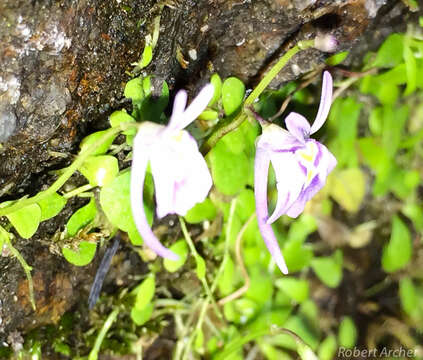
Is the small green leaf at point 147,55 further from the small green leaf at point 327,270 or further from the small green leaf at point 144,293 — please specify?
the small green leaf at point 327,270

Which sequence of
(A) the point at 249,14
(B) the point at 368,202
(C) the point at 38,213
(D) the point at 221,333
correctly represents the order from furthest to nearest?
(B) the point at 368,202 < (D) the point at 221,333 < (A) the point at 249,14 < (C) the point at 38,213

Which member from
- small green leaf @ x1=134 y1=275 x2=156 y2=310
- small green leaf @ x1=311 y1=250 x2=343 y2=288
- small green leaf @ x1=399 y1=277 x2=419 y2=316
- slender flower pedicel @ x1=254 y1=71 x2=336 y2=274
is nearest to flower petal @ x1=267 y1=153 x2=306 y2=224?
slender flower pedicel @ x1=254 y1=71 x2=336 y2=274

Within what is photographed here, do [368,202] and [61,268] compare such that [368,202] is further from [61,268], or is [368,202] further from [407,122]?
[61,268]

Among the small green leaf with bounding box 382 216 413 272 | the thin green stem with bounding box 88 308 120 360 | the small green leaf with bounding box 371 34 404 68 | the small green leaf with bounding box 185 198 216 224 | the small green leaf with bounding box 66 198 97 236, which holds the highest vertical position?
the small green leaf with bounding box 66 198 97 236

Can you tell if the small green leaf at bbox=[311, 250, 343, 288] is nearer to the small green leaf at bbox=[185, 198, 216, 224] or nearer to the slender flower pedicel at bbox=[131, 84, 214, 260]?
the small green leaf at bbox=[185, 198, 216, 224]

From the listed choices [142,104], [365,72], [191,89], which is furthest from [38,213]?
[365,72]

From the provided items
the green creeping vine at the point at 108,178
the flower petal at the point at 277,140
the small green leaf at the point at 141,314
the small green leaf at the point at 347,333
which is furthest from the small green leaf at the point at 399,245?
the flower petal at the point at 277,140
